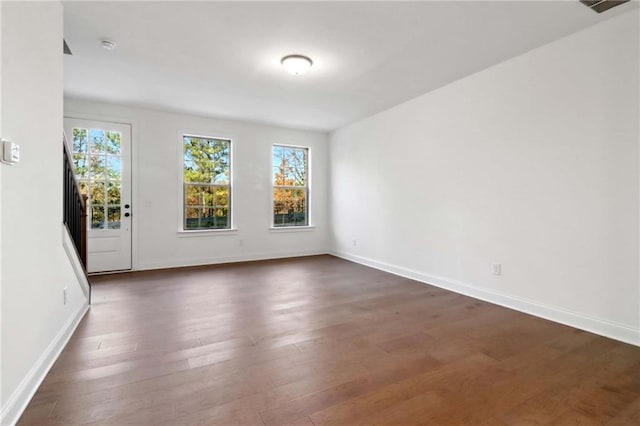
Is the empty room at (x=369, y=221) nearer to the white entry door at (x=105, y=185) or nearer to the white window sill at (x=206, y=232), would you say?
the white entry door at (x=105, y=185)

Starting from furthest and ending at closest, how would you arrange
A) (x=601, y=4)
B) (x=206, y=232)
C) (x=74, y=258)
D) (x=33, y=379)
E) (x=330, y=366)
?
(x=206, y=232) < (x=74, y=258) < (x=601, y=4) < (x=330, y=366) < (x=33, y=379)

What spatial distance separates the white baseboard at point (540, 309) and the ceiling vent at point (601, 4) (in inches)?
98.9

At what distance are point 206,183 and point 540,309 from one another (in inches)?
203

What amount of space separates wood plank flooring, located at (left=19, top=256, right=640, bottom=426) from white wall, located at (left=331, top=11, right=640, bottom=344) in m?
0.37

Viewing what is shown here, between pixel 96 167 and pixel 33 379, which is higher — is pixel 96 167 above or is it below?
above

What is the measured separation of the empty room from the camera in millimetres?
1736

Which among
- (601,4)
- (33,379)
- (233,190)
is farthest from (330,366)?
(233,190)

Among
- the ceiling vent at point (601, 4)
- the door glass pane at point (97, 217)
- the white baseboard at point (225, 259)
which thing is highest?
the ceiling vent at point (601, 4)

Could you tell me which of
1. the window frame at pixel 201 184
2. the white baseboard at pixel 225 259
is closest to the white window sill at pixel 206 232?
the window frame at pixel 201 184

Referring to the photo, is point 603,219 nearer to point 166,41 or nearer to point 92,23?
point 166,41

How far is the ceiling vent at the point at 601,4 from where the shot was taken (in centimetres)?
232

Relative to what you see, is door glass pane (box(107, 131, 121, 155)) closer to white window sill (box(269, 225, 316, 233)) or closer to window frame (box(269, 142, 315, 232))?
window frame (box(269, 142, 315, 232))

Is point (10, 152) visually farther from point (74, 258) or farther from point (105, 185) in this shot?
point (105, 185)

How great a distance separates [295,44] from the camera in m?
2.91
